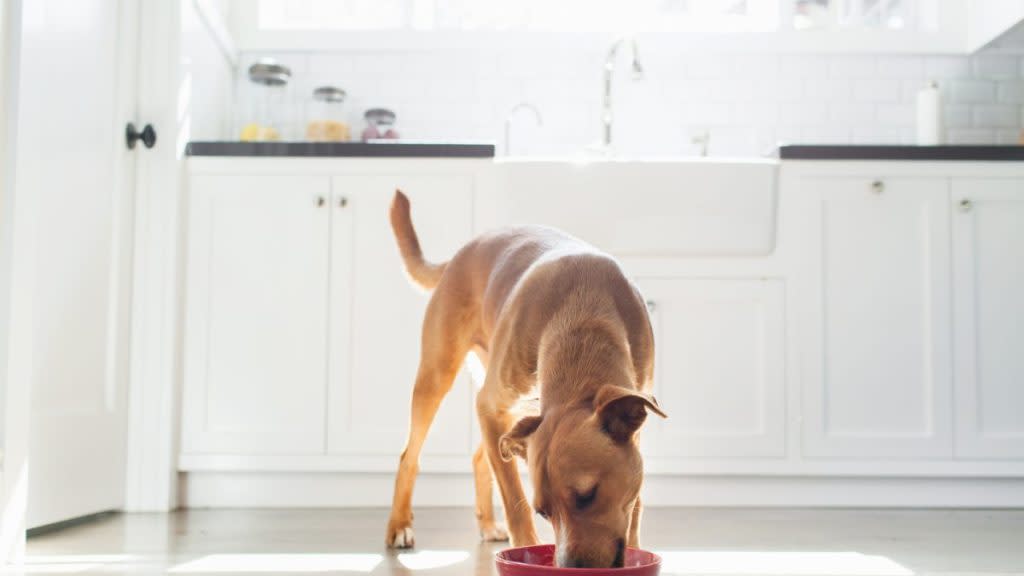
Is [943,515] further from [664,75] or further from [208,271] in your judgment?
[208,271]

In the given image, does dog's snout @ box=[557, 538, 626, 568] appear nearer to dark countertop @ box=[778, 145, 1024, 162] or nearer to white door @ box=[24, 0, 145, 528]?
white door @ box=[24, 0, 145, 528]

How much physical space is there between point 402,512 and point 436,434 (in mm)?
689

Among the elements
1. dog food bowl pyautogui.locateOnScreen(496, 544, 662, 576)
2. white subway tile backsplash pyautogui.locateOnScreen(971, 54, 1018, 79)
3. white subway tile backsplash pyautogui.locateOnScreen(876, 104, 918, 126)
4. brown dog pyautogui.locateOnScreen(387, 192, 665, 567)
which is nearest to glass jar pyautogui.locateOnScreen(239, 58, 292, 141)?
brown dog pyautogui.locateOnScreen(387, 192, 665, 567)

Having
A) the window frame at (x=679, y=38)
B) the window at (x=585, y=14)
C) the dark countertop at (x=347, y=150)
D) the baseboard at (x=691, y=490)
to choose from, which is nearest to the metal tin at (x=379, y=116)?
the window frame at (x=679, y=38)

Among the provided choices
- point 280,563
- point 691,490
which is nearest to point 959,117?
point 691,490

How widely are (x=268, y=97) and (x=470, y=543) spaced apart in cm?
207

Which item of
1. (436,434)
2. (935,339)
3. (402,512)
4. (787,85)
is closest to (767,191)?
(935,339)

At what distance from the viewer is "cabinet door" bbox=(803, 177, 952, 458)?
311cm

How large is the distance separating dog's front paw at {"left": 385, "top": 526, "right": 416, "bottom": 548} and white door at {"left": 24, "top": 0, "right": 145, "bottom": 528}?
858 millimetres

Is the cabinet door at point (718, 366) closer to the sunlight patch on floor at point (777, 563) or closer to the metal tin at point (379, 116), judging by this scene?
the sunlight patch on floor at point (777, 563)

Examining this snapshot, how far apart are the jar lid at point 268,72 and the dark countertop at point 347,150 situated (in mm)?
637

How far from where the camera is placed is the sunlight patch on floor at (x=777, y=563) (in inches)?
82.5

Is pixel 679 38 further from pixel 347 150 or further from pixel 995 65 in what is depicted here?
pixel 347 150

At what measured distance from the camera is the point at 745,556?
7.49ft
